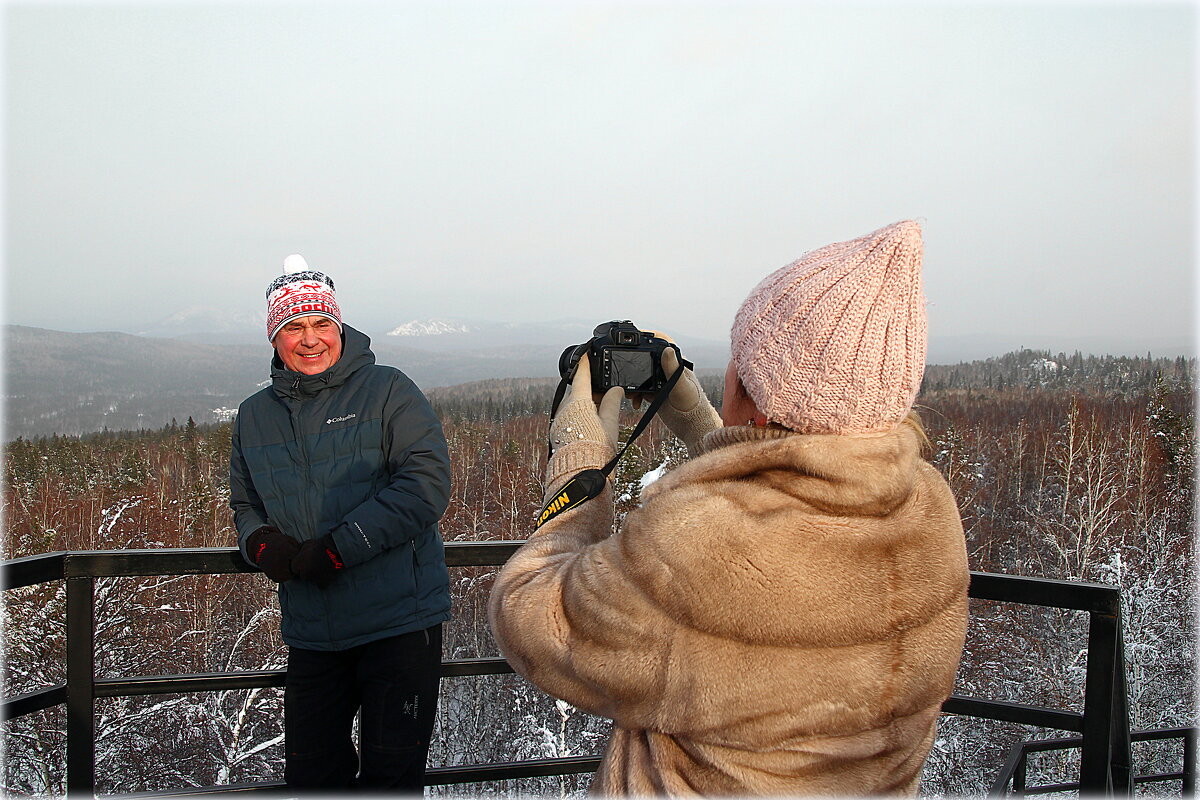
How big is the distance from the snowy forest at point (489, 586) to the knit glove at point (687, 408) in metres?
0.32

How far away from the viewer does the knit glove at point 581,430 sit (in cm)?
149

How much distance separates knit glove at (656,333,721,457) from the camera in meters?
1.74

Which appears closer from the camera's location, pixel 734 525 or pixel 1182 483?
pixel 734 525

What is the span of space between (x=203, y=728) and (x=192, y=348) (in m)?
59.7

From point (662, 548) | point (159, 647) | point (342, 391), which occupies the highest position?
point (342, 391)

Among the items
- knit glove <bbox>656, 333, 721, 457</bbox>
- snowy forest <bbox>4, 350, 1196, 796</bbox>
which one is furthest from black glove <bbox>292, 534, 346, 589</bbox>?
knit glove <bbox>656, 333, 721, 457</bbox>

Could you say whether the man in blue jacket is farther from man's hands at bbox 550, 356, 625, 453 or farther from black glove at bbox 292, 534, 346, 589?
man's hands at bbox 550, 356, 625, 453

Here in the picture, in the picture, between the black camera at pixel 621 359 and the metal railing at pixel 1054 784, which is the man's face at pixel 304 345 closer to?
the black camera at pixel 621 359

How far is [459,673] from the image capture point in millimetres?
2457

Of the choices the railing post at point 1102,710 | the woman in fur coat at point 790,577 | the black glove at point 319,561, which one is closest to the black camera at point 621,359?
the woman in fur coat at point 790,577

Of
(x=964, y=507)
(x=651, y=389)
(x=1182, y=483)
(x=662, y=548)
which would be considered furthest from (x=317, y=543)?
(x=1182, y=483)

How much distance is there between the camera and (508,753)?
15.6m

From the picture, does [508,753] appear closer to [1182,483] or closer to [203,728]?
[203,728]

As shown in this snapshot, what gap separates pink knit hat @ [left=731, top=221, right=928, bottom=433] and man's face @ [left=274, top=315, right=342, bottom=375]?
64.2 inches
